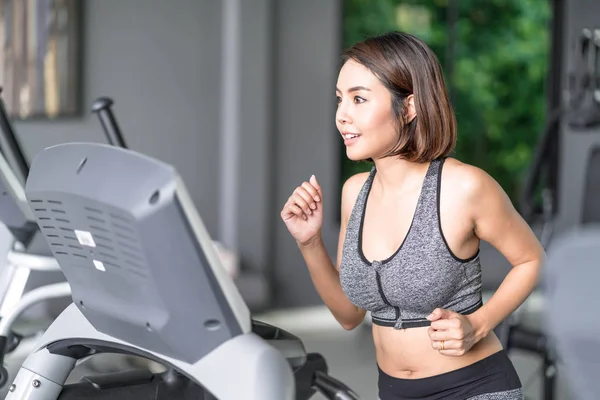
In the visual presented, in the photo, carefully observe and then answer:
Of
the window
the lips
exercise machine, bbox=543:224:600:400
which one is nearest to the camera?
exercise machine, bbox=543:224:600:400

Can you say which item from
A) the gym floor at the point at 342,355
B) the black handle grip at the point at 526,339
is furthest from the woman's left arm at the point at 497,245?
the gym floor at the point at 342,355

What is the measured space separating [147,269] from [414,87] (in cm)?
55

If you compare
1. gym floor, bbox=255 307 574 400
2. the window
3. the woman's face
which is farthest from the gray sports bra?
the window

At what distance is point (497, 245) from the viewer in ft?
4.77

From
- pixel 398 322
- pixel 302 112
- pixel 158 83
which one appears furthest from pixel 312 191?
pixel 302 112

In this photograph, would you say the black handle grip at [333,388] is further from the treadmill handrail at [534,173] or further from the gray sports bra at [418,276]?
the treadmill handrail at [534,173]

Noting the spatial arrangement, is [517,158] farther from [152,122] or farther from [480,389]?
[480,389]

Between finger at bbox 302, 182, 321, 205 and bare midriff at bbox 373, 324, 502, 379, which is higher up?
finger at bbox 302, 182, 321, 205

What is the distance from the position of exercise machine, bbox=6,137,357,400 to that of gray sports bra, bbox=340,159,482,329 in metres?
0.32

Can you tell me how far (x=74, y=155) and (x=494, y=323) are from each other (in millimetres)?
662

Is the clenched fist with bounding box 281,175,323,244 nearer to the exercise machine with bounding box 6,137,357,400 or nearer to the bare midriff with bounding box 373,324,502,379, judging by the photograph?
the bare midriff with bounding box 373,324,502,379

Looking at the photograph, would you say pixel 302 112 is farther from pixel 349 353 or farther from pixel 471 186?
pixel 471 186

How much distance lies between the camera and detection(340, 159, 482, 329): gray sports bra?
1421 millimetres

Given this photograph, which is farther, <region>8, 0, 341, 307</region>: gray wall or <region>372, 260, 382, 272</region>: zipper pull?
<region>8, 0, 341, 307</region>: gray wall
